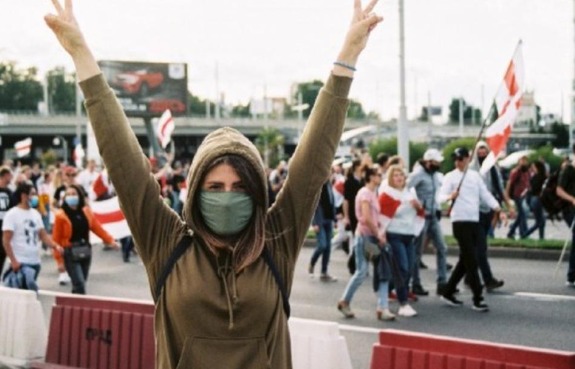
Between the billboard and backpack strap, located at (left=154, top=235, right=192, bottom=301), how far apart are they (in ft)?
166

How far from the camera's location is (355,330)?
384 inches

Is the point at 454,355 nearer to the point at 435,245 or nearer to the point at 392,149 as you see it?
the point at 435,245

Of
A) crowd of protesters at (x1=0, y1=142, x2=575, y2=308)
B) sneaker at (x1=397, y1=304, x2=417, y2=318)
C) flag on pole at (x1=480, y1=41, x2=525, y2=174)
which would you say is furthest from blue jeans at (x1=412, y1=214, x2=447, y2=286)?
sneaker at (x1=397, y1=304, x2=417, y2=318)

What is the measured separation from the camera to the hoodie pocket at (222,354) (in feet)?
8.27

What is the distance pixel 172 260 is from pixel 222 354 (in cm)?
28

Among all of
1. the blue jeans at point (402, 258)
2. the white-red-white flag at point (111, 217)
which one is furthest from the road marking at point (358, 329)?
the white-red-white flag at point (111, 217)

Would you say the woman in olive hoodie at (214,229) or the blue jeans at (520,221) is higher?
the woman in olive hoodie at (214,229)

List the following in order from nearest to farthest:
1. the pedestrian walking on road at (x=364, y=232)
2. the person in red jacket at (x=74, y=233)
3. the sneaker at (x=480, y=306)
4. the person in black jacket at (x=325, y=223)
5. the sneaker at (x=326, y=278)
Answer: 1. the pedestrian walking on road at (x=364, y=232)
2. the sneaker at (x=480, y=306)
3. the person in red jacket at (x=74, y=233)
4. the person in black jacket at (x=325, y=223)
5. the sneaker at (x=326, y=278)

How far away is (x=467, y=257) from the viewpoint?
10.8 metres

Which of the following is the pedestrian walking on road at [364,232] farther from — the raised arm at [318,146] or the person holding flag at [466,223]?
the raised arm at [318,146]

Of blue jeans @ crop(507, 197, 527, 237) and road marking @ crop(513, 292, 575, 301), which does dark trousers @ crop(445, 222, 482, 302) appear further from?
blue jeans @ crop(507, 197, 527, 237)

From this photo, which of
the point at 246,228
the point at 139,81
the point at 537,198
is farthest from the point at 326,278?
the point at 139,81

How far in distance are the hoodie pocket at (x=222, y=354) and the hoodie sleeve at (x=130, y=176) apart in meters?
0.26

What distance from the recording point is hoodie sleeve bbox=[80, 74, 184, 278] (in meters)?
2.56
